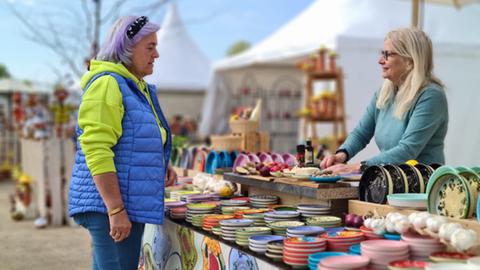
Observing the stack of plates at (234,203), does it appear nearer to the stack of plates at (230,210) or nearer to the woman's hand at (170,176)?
the stack of plates at (230,210)

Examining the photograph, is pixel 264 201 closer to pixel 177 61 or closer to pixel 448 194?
pixel 448 194

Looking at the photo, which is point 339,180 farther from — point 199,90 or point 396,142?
point 199,90

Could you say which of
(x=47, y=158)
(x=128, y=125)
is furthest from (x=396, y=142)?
(x=47, y=158)

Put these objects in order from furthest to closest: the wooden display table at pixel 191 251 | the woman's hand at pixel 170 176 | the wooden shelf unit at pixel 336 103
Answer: the wooden shelf unit at pixel 336 103 → the woman's hand at pixel 170 176 → the wooden display table at pixel 191 251

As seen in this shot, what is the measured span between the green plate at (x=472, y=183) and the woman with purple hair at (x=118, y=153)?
1.05 metres

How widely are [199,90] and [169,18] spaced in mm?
2269

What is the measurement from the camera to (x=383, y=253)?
163cm

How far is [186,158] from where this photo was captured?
397 centimetres

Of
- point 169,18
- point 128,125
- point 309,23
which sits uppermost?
point 169,18

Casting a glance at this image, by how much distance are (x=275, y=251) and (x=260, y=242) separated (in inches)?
4.2

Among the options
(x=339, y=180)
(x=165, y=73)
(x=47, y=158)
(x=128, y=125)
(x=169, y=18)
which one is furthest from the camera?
(x=169, y=18)

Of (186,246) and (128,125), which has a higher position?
(128,125)

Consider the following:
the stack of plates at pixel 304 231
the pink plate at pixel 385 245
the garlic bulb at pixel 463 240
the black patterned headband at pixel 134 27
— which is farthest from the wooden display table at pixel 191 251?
the black patterned headband at pixel 134 27

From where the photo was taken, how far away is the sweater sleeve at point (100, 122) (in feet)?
6.59
